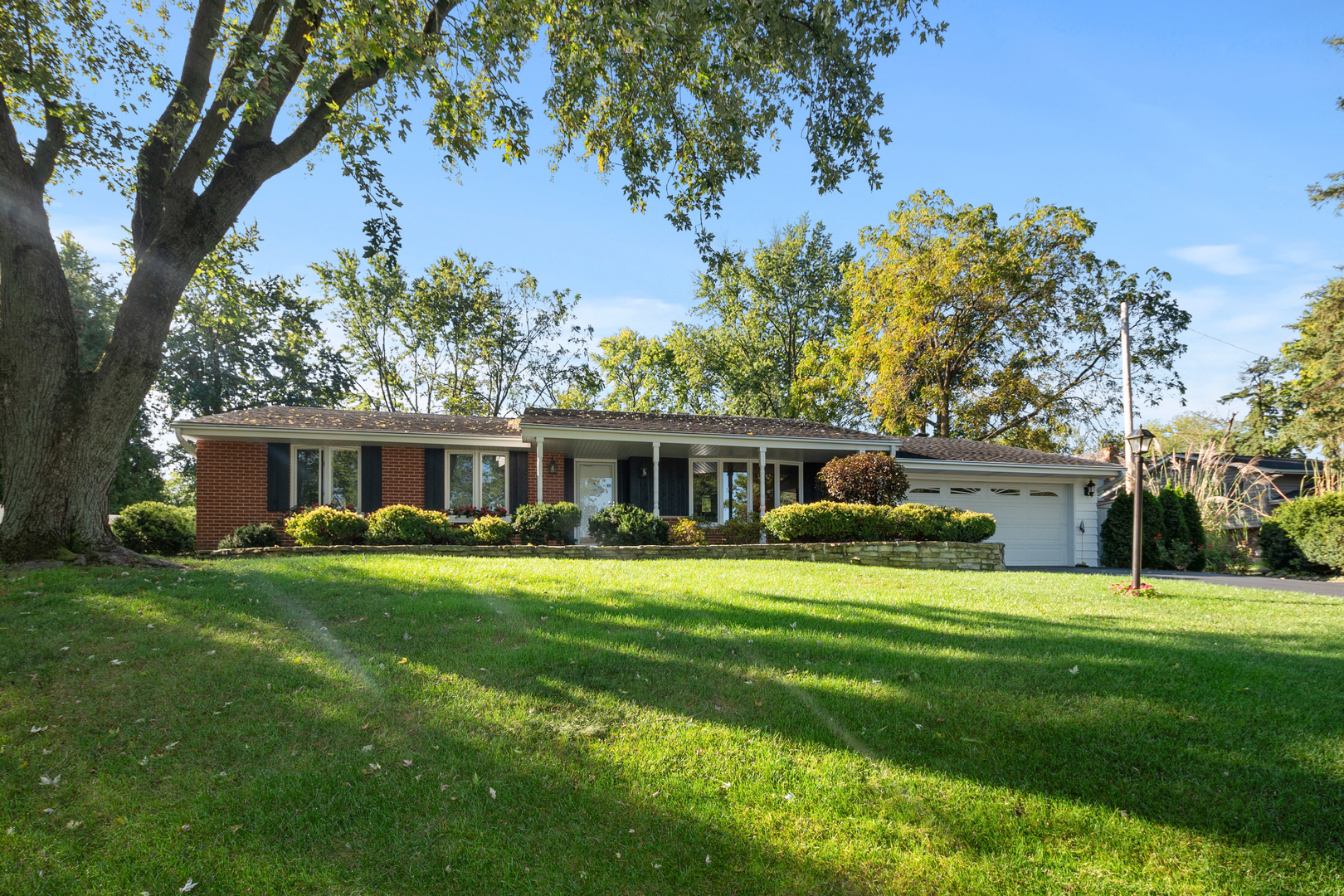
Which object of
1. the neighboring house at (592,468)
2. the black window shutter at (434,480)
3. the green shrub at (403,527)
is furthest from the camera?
the black window shutter at (434,480)

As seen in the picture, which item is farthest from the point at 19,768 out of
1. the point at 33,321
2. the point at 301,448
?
the point at 301,448

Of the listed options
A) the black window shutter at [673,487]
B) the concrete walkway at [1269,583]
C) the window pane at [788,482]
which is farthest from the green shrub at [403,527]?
the concrete walkway at [1269,583]

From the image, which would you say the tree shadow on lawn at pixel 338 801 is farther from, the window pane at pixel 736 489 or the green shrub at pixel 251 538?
the window pane at pixel 736 489

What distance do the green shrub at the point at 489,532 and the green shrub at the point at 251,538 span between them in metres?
4.10

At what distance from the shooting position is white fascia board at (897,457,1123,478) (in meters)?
18.1

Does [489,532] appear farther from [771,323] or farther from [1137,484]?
[771,323]

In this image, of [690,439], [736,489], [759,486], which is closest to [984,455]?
[759,486]

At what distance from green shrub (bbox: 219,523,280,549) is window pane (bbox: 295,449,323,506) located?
143 cm

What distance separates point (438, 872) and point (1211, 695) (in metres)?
4.95

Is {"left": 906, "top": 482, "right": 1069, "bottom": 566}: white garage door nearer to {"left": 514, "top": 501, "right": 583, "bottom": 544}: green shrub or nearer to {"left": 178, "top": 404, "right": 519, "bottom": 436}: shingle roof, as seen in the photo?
{"left": 514, "top": 501, "right": 583, "bottom": 544}: green shrub

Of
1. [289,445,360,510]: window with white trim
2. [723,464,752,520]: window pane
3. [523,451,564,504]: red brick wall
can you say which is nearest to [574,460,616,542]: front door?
[523,451,564,504]: red brick wall

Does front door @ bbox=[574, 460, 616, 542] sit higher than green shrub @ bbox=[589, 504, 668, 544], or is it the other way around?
front door @ bbox=[574, 460, 616, 542]

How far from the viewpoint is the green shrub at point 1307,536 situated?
13.9 metres

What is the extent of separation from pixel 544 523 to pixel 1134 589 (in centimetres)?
1002
